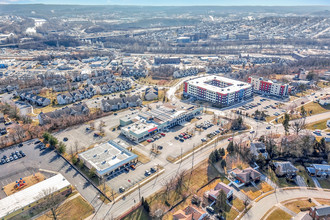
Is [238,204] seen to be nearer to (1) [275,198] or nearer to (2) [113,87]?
(1) [275,198]

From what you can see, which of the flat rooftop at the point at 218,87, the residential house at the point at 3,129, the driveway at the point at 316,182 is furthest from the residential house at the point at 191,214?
the flat rooftop at the point at 218,87

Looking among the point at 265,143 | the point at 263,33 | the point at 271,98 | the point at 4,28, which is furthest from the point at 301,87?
the point at 4,28

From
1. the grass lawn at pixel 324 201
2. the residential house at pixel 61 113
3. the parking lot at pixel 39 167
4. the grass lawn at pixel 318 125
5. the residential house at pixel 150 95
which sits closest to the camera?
the grass lawn at pixel 324 201

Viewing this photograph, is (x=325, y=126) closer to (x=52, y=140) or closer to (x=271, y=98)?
(x=271, y=98)

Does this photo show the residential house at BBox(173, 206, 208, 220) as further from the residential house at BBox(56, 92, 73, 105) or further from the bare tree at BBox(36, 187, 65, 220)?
the residential house at BBox(56, 92, 73, 105)

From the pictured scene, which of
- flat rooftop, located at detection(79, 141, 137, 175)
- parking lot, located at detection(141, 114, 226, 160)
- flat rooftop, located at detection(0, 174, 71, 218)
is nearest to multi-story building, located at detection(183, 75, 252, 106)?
parking lot, located at detection(141, 114, 226, 160)

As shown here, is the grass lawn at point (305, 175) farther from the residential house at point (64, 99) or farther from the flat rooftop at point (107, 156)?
the residential house at point (64, 99)
